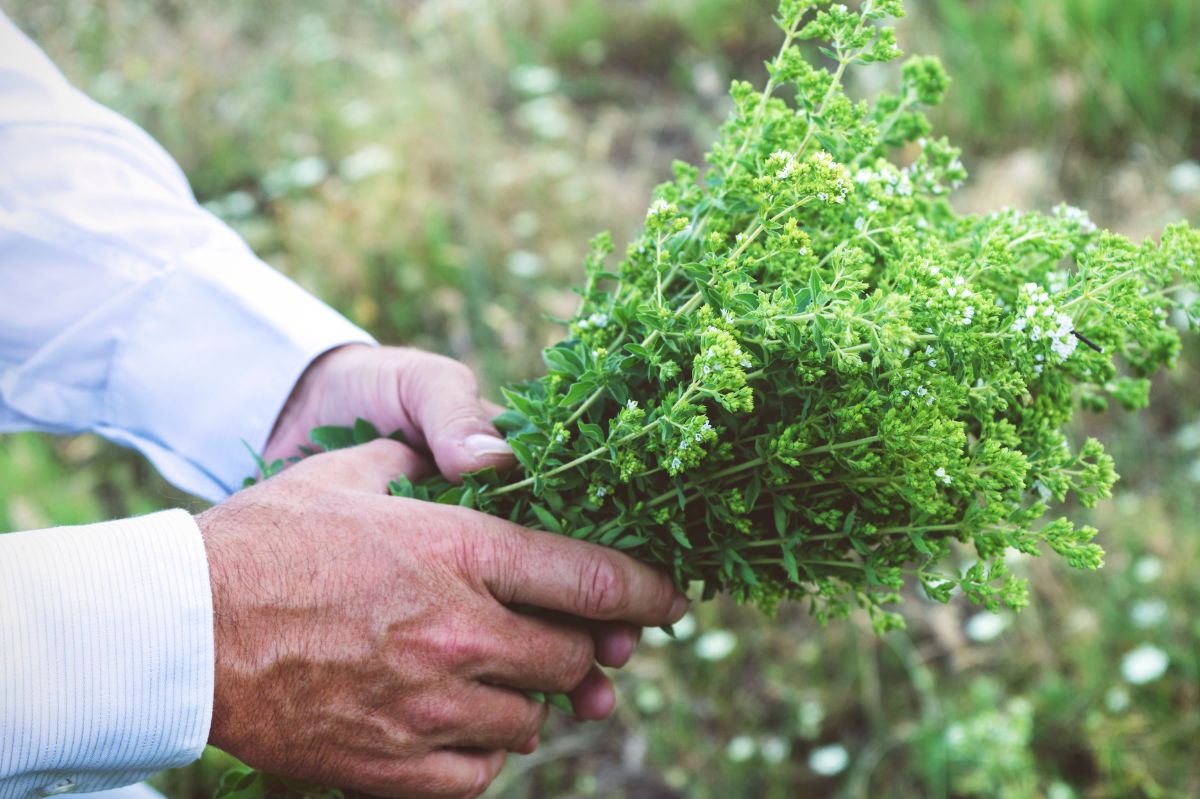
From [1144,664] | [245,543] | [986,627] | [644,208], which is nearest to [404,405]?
[245,543]

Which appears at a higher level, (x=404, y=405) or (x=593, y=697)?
(x=404, y=405)

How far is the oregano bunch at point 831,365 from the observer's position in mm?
1088

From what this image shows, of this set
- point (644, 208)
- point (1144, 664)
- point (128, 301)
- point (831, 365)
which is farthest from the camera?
point (644, 208)

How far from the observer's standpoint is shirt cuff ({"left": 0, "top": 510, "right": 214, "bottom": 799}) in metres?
1.16

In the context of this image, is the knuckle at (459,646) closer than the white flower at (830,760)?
Yes

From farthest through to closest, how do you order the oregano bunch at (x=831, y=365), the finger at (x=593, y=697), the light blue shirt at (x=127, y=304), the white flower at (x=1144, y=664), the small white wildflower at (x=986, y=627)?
the small white wildflower at (x=986, y=627), the white flower at (x=1144, y=664), the light blue shirt at (x=127, y=304), the finger at (x=593, y=697), the oregano bunch at (x=831, y=365)

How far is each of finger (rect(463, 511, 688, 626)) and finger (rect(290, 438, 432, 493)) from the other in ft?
0.55

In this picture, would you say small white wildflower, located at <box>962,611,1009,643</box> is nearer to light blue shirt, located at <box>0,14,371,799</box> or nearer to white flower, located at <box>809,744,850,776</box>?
white flower, located at <box>809,744,850,776</box>

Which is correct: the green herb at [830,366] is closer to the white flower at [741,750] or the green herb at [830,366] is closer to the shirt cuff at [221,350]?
the shirt cuff at [221,350]

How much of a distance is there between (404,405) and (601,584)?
47cm

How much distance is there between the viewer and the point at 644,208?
159 inches

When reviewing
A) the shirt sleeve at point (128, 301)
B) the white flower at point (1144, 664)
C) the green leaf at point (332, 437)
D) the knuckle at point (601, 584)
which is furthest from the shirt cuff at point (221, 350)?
the white flower at point (1144, 664)

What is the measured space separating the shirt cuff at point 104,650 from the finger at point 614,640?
567mm

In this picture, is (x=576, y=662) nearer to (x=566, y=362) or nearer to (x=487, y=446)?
(x=487, y=446)
